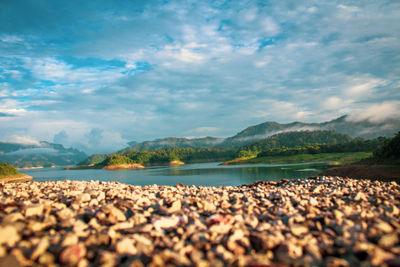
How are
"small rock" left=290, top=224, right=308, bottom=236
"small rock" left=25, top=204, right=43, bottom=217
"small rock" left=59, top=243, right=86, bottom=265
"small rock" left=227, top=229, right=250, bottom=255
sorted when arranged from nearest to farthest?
"small rock" left=59, top=243, right=86, bottom=265 → "small rock" left=227, top=229, right=250, bottom=255 → "small rock" left=290, top=224, right=308, bottom=236 → "small rock" left=25, top=204, right=43, bottom=217

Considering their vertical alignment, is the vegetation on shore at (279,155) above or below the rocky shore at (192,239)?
below

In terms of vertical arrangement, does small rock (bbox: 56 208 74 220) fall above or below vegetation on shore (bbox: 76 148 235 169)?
above

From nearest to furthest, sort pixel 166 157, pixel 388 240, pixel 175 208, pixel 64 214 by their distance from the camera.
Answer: pixel 388 240, pixel 64 214, pixel 175 208, pixel 166 157

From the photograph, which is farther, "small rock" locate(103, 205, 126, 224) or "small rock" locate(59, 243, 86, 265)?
"small rock" locate(103, 205, 126, 224)

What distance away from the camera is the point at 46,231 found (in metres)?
4.68

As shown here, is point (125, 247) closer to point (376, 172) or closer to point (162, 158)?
point (376, 172)

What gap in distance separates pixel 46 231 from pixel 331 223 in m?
6.08

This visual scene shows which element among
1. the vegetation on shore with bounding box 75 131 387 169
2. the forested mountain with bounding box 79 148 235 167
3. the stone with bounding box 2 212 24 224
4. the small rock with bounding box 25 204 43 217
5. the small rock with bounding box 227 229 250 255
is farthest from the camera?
the forested mountain with bounding box 79 148 235 167

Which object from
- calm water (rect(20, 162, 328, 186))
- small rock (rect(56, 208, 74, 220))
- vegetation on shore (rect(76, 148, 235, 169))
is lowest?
calm water (rect(20, 162, 328, 186))

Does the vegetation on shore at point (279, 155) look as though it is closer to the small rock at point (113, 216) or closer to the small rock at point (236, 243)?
the small rock at point (236, 243)

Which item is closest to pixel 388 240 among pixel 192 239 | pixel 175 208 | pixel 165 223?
pixel 192 239

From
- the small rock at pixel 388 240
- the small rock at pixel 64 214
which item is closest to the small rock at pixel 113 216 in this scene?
the small rock at pixel 64 214

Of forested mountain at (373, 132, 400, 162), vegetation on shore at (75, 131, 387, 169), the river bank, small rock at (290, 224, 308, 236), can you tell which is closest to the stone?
small rock at (290, 224, 308, 236)

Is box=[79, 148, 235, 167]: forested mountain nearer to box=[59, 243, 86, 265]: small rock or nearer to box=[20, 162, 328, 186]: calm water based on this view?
box=[20, 162, 328, 186]: calm water
